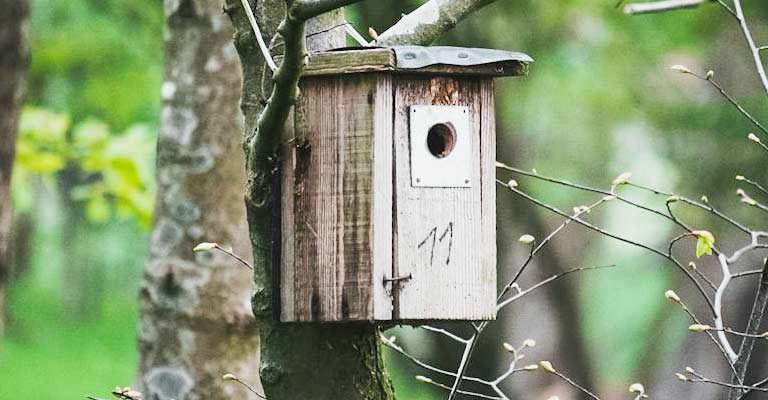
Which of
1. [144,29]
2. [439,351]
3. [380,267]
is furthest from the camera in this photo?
[144,29]

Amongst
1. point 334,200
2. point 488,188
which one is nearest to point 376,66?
point 334,200

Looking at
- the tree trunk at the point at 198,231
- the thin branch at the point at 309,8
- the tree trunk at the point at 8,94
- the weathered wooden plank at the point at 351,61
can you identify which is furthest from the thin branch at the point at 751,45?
the tree trunk at the point at 8,94

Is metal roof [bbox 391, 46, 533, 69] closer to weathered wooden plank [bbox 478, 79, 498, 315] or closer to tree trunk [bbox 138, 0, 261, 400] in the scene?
weathered wooden plank [bbox 478, 79, 498, 315]

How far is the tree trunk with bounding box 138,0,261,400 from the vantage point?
15.2 ft

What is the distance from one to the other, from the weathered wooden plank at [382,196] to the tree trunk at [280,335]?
0.14 metres

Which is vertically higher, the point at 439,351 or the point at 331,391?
the point at 331,391

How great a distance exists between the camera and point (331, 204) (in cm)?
281

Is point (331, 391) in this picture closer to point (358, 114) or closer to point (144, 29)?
point (358, 114)

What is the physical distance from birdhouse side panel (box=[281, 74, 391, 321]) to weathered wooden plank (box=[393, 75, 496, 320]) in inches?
2.8

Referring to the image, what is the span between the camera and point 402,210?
279 centimetres

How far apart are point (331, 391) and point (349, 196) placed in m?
0.45

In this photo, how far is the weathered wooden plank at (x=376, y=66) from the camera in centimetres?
274

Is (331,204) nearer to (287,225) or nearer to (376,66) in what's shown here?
(287,225)

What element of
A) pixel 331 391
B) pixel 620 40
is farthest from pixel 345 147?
pixel 620 40
